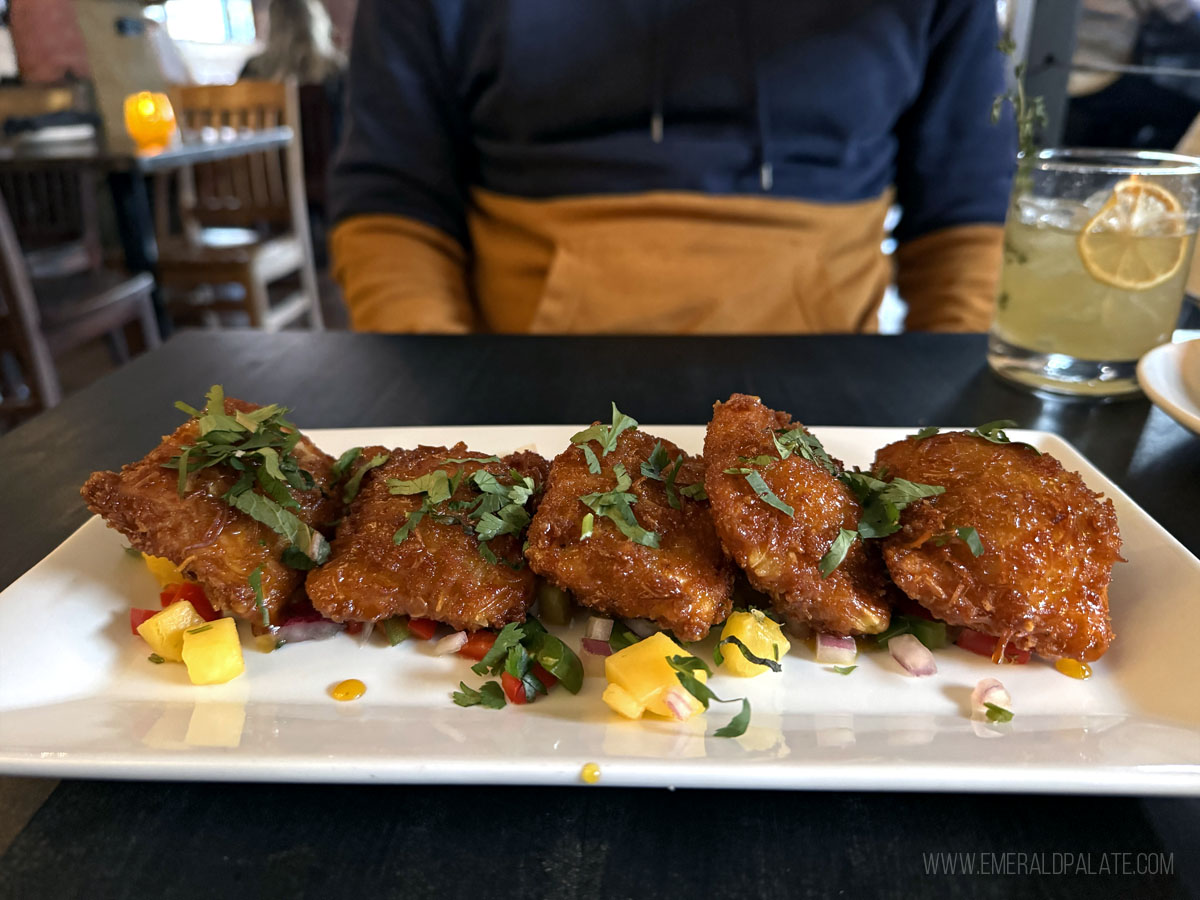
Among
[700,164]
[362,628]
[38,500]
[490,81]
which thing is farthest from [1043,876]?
[490,81]

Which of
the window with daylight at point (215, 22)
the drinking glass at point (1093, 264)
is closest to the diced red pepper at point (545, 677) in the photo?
the drinking glass at point (1093, 264)

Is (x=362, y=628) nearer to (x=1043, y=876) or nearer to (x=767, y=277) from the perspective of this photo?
(x=1043, y=876)

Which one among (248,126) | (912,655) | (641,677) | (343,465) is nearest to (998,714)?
(912,655)

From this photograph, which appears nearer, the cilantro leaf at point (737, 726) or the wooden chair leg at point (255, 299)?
the cilantro leaf at point (737, 726)

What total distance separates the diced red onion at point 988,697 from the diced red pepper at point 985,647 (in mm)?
79

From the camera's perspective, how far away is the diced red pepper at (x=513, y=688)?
1.09 metres

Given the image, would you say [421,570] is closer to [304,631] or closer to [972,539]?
[304,631]

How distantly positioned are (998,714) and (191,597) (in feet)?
3.95

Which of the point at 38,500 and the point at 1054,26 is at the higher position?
the point at 1054,26

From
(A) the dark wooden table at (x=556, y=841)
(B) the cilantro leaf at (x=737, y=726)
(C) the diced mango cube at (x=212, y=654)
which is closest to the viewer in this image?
(A) the dark wooden table at (x=556, y=841)

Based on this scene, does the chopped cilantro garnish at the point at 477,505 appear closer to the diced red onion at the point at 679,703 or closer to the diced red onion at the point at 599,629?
the diced red onion at the point at 599,629

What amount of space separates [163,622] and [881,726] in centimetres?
103

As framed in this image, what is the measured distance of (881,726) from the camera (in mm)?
1034

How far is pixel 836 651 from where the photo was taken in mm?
1175
